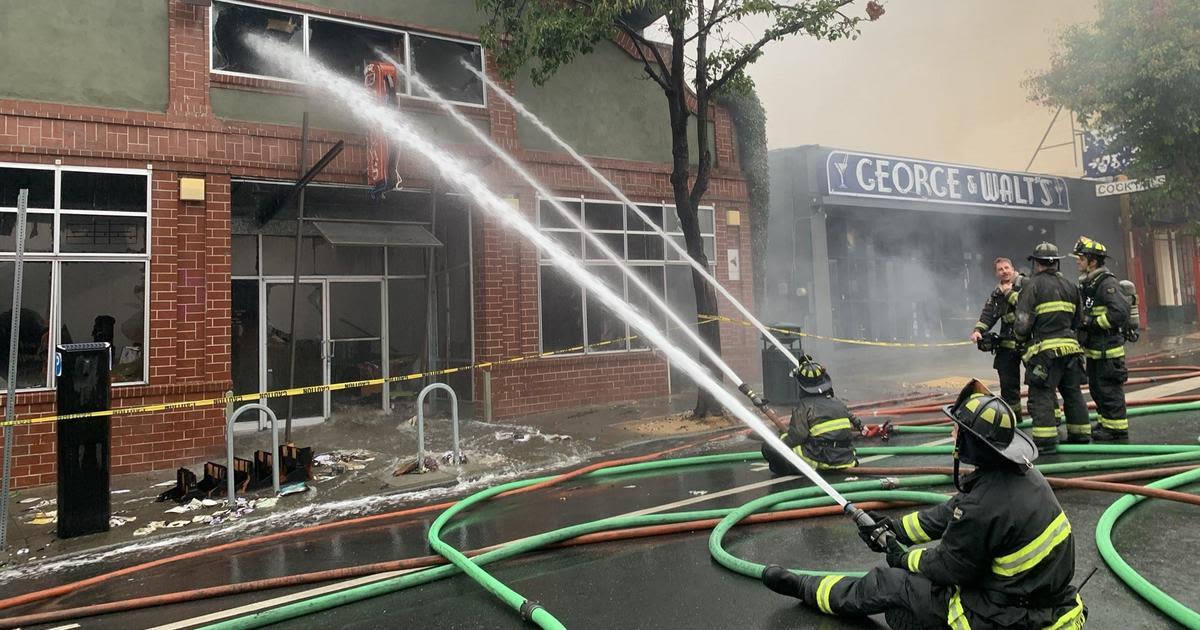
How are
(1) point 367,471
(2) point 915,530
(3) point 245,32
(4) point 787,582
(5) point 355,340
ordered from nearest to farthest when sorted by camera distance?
(2) point 915,530, (4) point 787,582, (1) point 367,471, (3) point 245,32, (5) point 355,340

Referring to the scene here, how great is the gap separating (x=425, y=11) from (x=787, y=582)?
9.90 m

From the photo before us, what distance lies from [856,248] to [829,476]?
13.8 m

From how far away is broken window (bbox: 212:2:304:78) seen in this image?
9.07 metres

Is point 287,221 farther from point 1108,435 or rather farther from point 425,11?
point 1108,435

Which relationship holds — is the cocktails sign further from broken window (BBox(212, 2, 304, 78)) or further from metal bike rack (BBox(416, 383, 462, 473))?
metal bike rack (BBox(416, 383, 462, 473))

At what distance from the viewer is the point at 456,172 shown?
1055 cm

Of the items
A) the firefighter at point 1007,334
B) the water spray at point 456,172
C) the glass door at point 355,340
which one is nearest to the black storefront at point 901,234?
the water spray at point 456,172

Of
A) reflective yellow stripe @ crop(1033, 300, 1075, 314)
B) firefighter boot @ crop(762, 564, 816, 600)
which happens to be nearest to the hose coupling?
firefighter boot @ crop(762, 564, 816, 600)

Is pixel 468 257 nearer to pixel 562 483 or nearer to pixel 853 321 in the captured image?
pixel 562 483

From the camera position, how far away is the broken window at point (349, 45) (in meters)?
9.82

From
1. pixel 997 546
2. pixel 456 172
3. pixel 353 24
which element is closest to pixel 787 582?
pixel 997 546

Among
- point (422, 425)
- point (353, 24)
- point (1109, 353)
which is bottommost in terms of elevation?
point (422, 425)

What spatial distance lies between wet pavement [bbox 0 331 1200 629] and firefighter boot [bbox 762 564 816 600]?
98 mm

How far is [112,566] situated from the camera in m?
5.05
